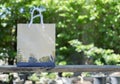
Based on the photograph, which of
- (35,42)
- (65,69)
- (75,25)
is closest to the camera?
(35,42)

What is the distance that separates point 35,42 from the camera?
1374 millimetres

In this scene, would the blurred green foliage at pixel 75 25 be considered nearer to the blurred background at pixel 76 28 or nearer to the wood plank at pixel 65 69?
the blurred background at pixel 76 28

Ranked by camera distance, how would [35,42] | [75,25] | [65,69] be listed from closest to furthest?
[35,42], [65,69], [75,25]

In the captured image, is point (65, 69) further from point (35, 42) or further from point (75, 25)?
point (75, 25)

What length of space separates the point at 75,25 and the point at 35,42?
9.99ft

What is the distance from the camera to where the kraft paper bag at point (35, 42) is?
1.36 metres

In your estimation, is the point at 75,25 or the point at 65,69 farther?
the point at 75,25

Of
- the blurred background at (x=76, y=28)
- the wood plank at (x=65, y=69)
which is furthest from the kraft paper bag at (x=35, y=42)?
the blurred background at (x=76, y=28)

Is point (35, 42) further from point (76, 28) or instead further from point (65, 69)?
point (76, 28)

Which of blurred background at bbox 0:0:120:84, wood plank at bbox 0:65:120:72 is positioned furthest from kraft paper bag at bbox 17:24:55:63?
blurred background at bbox 0:0:120:84

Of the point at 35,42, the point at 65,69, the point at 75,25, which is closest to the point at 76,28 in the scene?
the point at 75,25

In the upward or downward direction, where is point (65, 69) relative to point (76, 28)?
downward

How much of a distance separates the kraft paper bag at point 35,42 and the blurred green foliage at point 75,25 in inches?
109

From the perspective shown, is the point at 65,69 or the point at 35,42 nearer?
the point at 35,42
